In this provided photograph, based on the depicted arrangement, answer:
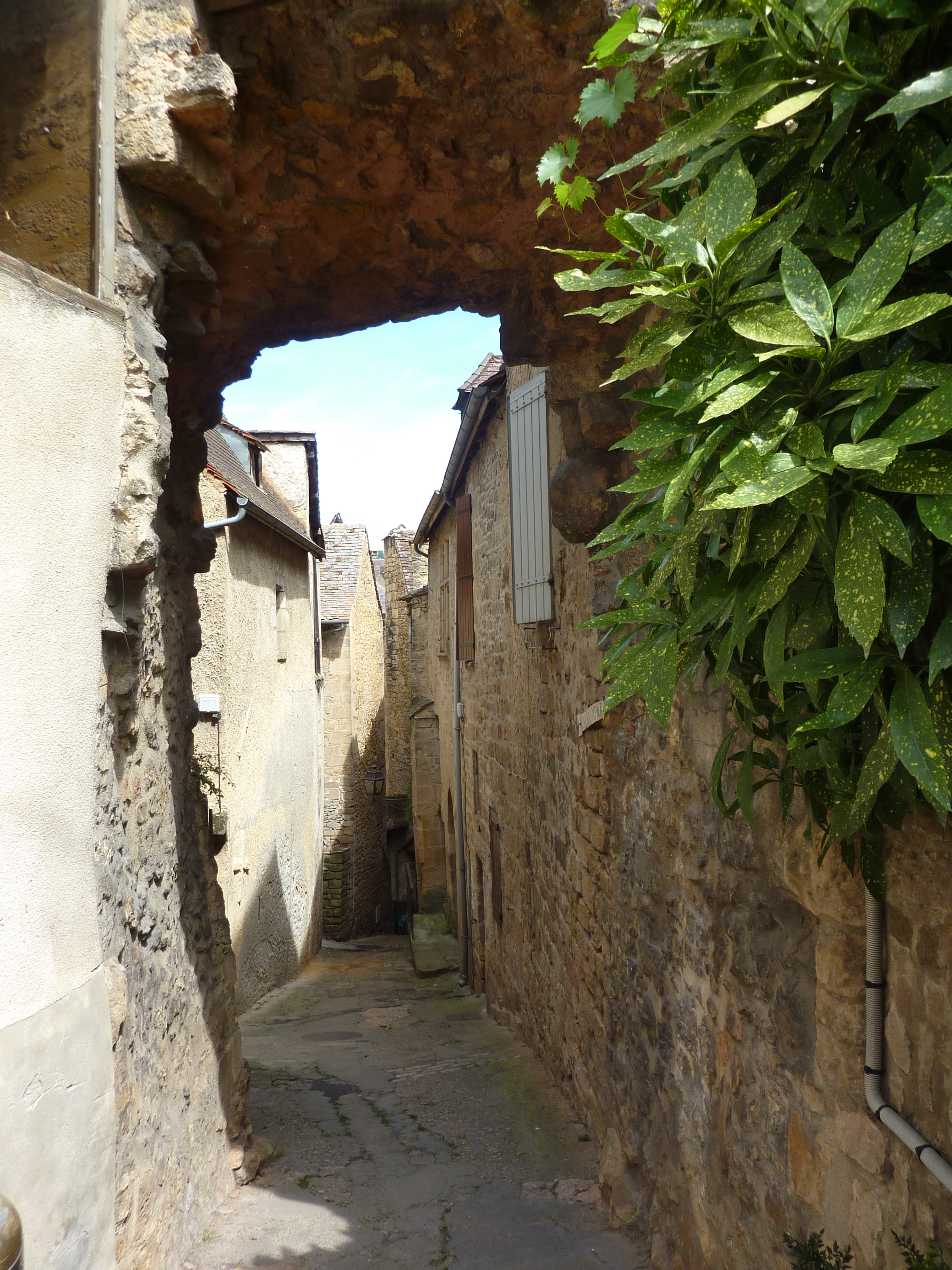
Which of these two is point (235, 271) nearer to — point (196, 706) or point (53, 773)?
point (196, 706)

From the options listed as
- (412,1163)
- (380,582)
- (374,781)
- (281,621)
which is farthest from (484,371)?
(380,582)

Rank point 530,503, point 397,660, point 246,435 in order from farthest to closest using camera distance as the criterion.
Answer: point 397,660
point 246,435
point 530,503

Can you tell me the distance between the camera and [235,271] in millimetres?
3762

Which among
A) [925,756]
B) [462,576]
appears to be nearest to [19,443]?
[925,756]

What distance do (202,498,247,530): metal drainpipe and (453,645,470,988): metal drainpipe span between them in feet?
10.1

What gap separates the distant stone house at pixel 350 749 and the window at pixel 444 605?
3786 mm

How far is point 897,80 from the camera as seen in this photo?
4.06ft

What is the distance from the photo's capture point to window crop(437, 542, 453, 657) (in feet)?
36.7

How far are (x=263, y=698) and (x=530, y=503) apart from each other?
5115mm

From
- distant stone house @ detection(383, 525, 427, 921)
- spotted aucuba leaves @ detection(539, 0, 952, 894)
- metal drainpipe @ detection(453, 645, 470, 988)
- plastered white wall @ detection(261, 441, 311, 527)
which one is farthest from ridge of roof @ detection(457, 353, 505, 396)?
distant stone house @ detection(383, 525, 427, 921)

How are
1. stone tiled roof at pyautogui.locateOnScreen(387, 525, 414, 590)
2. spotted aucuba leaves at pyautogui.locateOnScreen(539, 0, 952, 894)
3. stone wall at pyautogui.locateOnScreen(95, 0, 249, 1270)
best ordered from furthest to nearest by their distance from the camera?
1. stone tiled roof at pyautogui.locateOnScreen(387, 525, 414, 590)
2. stone wall at pyautogui.locateOnScreen(95, 0, 249, 1270)
3. spotted aucuba leaves at pyautogui.locateOnScreen(539, 0, 952, 894)

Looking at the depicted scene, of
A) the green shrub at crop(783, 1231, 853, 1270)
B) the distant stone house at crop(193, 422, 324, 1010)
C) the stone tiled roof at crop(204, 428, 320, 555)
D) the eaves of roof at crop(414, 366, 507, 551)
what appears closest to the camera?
the green shrub at crop(783, 1231, 853, 1270)

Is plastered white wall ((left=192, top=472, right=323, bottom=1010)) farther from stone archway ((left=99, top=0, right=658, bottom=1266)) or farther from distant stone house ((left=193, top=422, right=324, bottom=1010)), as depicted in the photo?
stone archway ((left=99, top=0, right=658, bottom=1266))

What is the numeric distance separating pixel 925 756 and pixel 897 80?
947 mm
